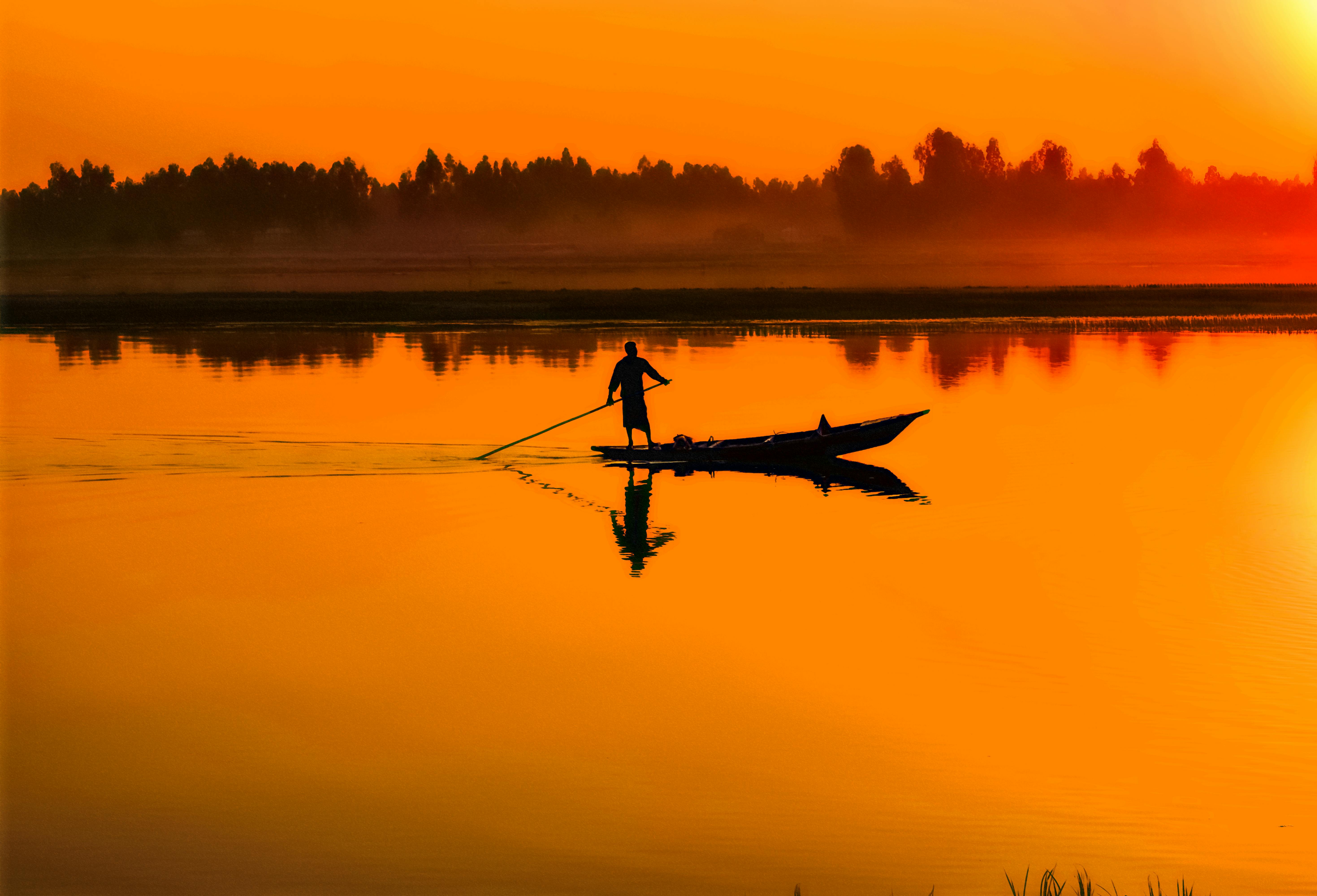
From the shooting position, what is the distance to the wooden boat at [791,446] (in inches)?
965

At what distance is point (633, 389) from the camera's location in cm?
2584

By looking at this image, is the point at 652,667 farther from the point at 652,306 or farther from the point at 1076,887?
the point at 652,306

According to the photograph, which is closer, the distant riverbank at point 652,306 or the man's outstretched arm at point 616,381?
the man's outstretched arm at point 616,381

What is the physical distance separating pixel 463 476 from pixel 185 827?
641 inches

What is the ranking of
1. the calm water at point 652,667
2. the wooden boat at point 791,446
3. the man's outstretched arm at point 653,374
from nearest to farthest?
the calm water at point 652,667 < the wooden boat at point 791,446 < the man's outstretched arm at point 653,374

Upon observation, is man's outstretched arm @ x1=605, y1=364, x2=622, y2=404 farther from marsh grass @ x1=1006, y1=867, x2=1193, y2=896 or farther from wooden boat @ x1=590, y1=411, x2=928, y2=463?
marsh grass @ x1=1006, y1=867, x2=1193, y2=896

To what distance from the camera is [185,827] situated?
9.34 metres

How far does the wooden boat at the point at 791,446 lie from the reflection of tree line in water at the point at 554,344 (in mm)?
17757

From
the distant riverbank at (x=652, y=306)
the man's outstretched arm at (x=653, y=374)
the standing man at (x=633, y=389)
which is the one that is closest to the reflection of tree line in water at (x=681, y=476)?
the standing man at (x=633, y=389)

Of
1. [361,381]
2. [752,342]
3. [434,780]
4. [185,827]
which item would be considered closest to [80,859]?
[185,827]

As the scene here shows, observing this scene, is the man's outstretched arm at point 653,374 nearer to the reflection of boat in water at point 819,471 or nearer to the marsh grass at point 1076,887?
the reflection of boat in water at point 819,471

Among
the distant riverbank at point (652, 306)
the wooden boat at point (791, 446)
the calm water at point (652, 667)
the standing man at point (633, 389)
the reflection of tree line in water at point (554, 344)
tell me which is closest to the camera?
the calm water at point (652, 667)

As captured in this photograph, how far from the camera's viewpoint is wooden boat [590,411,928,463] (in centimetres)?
2452

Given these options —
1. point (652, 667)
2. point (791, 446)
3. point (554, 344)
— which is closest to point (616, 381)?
point (791, 446)
